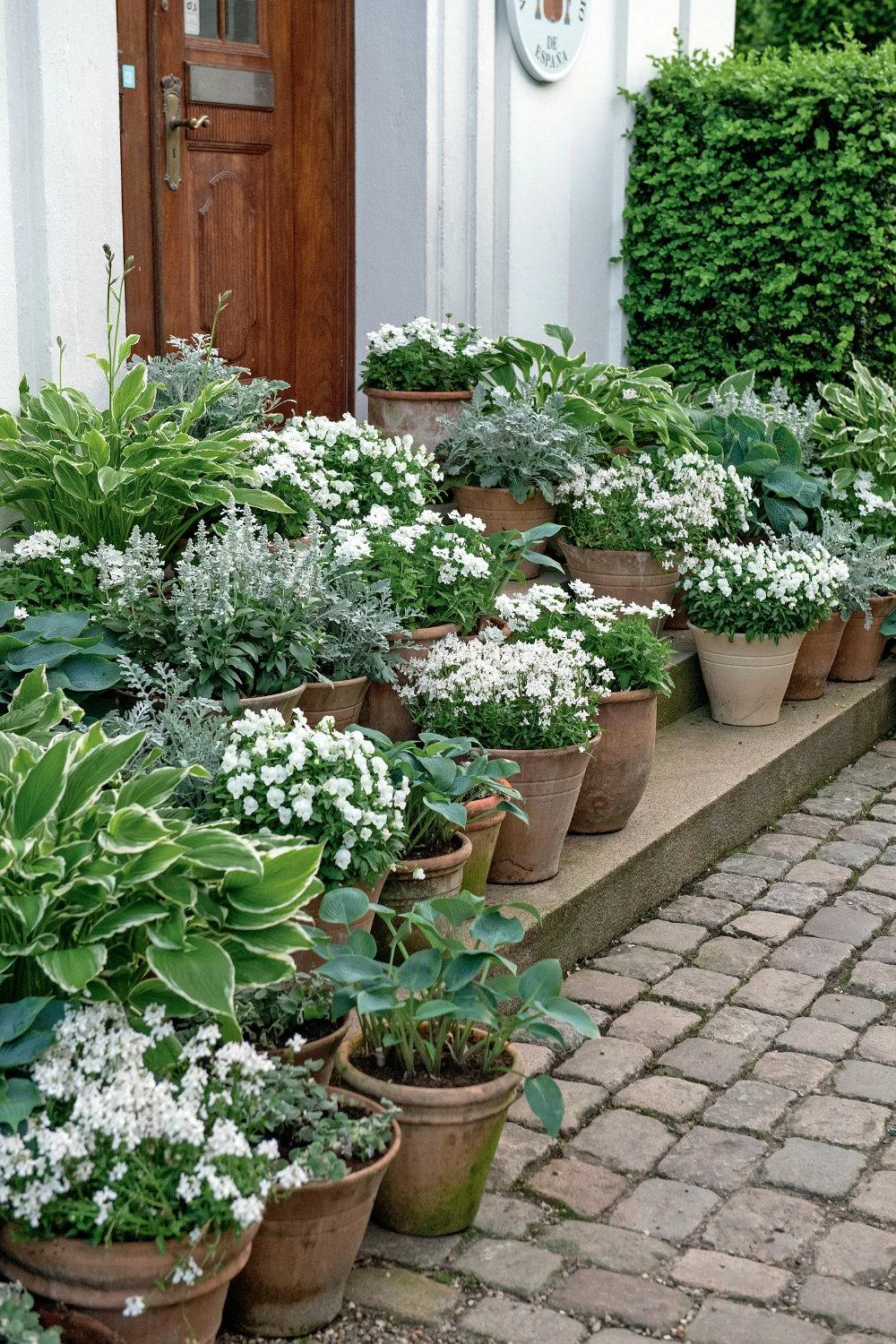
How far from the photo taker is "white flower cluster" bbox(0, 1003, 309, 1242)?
2.00 meters

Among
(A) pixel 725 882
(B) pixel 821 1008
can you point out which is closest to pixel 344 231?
(A) pixel 725 882

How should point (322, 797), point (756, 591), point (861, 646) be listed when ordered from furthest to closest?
point (861, 646) < point (756, 591) < point (322, 797)

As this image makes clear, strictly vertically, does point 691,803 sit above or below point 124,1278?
below

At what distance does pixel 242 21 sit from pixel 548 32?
54.0 inches

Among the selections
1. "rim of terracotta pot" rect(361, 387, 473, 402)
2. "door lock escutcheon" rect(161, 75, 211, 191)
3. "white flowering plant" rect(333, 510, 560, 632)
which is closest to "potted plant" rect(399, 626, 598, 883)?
"white flowering plant" rect(333, 510, 560, 632)

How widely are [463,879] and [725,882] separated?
1.19m

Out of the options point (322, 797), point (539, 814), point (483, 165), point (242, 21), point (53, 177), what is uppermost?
point (242, 21)

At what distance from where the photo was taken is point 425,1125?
97.6 inches

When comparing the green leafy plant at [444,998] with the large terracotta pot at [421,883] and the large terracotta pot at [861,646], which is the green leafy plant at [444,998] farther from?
the large terracotta pot at [861,646]

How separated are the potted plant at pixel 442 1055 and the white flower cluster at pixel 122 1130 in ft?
1.11

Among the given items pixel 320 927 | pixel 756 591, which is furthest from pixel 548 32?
pixel 320 927

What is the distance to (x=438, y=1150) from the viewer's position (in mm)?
2498

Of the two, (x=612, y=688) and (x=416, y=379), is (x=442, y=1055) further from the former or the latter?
(x=416, y=379)

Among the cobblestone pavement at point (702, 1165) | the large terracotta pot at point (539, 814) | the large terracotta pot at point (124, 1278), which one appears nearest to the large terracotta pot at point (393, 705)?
the large terracotta pot at point (539, 814)
